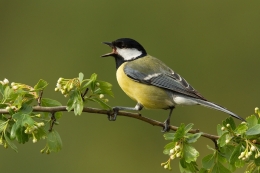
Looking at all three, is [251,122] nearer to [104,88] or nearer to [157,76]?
[104,88]

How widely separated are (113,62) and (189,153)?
4328 millimetres

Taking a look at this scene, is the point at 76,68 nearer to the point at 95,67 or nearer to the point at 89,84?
the point at 95,67

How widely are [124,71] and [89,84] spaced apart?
1059 millimetres

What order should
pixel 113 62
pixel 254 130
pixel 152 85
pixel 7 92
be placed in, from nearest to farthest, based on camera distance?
pixel 254 130 → pixel 7 92 → pixel 152 85 → pixel 113 62

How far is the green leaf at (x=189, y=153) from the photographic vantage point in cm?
230

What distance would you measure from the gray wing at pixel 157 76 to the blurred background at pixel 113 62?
2294 mm

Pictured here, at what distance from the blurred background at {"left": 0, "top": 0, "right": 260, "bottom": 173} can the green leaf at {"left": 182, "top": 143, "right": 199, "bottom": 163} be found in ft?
10.7

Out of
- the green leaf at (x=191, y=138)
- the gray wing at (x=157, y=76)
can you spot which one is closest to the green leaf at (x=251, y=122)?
the green leaf at (x=191, y=138)

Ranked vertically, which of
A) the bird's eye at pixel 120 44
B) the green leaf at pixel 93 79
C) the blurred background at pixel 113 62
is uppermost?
the green leaf at pixel 93 79

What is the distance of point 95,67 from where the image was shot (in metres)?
6.43

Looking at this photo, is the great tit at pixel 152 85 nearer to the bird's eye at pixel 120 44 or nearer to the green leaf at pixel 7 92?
the bird's eye at pixel 120 44

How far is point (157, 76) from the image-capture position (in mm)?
3340

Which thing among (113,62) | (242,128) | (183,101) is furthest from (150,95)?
(113,62)

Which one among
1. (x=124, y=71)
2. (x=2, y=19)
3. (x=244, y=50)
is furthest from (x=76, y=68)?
(x=124, y=71)
